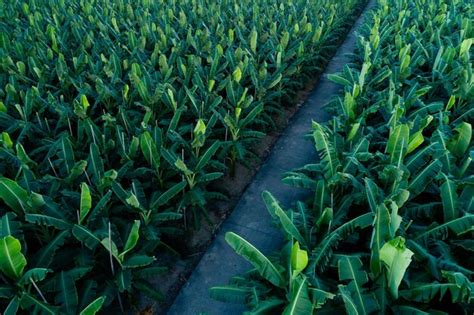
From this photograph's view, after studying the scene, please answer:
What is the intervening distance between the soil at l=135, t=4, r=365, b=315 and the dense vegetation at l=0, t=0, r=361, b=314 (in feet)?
0.61

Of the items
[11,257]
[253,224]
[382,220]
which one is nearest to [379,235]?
[382,220]

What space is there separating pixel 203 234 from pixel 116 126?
1737mm

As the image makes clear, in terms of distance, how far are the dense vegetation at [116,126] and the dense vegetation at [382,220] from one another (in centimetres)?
120

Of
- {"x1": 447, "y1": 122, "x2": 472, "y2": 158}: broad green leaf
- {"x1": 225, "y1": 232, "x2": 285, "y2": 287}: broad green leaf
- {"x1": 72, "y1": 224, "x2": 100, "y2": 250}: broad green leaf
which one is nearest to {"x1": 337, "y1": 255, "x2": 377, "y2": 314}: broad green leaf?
{"x1": 225, "y1": 232, "x2": 285, "y2": 287}: broad green leaf

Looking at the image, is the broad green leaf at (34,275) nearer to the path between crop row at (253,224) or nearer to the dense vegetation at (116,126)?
the dense vegetation at (116,126)

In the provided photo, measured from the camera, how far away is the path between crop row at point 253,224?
13.0 feet

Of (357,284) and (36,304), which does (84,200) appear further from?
(357,284)

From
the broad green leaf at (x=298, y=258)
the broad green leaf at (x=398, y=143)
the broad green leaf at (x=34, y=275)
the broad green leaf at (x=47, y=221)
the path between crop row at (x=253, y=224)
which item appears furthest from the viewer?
→ the broad green leaf at (x=398, y=143)

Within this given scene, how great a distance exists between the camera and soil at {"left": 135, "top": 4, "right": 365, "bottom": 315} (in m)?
4.04

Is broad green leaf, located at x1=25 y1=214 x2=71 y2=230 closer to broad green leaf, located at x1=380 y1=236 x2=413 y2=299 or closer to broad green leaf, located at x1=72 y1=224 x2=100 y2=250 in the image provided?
broad green leaf, located at x1=72 y1=224 x2=100 y2=250

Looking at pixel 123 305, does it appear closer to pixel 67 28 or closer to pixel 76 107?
pixel 76 107

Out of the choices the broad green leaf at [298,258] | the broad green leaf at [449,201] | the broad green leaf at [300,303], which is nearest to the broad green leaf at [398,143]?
the broad green leaf at [449,201]

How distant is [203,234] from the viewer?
4820 millimetres

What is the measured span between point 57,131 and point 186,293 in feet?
9.48
